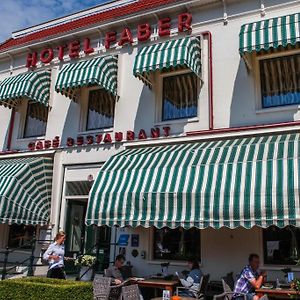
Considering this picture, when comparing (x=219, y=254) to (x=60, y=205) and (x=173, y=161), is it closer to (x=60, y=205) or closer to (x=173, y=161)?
(x=173, y=161)

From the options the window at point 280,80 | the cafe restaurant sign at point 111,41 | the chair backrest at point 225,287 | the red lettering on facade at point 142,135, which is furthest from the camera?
the cafe restaurant sign at point 111,41

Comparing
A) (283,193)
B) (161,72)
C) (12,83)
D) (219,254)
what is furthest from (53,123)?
(283,193)

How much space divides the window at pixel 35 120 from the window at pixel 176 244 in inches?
274

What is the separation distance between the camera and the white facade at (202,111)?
12289mm

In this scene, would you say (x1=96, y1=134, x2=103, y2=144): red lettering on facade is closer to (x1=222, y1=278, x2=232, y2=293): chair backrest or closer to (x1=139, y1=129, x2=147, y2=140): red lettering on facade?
(x1=139, y1=129, x2=147, y2=140): red lettering on facade

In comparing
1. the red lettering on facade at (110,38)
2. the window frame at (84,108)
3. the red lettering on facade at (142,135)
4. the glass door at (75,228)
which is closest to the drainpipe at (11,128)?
the window frame at (84,108)

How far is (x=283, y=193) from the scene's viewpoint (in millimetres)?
9828

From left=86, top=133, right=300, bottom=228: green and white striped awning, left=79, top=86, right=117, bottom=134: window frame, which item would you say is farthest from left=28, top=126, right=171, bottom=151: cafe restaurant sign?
left=86, top=133, right=300, bottom=228: green and white striped awning

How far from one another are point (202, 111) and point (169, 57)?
2058 mm

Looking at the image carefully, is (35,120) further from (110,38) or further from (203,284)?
(203,284)

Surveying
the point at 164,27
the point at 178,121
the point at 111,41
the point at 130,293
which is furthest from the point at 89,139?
the point at 130,293

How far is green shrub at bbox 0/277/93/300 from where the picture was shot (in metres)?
9.88

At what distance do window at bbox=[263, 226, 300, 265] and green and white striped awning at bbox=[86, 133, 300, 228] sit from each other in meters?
2.12

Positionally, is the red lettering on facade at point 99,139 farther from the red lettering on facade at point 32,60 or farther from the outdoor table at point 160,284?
the outdoor table at point 160,284
